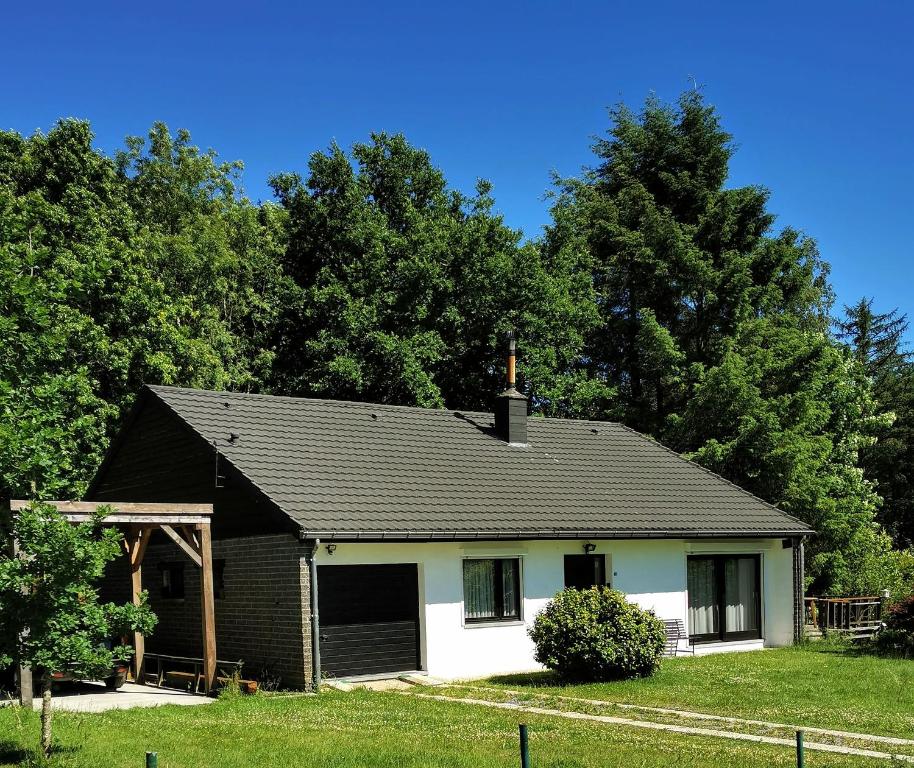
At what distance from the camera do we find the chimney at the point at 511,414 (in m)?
23.4

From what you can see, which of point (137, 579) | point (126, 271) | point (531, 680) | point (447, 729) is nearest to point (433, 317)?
point (126, 271)

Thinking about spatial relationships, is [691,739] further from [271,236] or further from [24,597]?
[271,236]

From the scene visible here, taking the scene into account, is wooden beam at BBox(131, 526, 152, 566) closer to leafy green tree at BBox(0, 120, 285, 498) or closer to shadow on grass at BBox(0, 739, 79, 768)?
leafy green tree at BBox(0, 120, 285, 498)

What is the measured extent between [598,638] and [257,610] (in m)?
5.69

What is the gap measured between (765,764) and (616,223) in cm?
3145

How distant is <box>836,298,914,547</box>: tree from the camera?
158ft

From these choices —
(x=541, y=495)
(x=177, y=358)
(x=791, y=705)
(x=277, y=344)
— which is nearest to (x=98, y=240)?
(x=177, y=358)

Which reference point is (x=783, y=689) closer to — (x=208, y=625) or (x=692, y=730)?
(x=692, y=730)

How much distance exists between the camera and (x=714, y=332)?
37.7 metres

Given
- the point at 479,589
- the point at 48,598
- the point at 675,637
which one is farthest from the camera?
the point at 675,637

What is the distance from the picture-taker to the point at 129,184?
132 feet

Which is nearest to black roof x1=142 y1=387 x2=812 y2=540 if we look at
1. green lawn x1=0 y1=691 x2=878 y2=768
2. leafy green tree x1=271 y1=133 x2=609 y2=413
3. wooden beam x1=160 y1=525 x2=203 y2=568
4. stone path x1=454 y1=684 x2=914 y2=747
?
wooden beam x1=160 y1=525 x2=203 y2=568

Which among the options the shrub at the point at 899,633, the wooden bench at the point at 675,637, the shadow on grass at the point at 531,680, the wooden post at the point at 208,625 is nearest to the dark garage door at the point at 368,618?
the shadow on grass at the point at 531,680

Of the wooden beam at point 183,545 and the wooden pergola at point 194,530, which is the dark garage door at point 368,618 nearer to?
the wooden pergola at point 194,530
